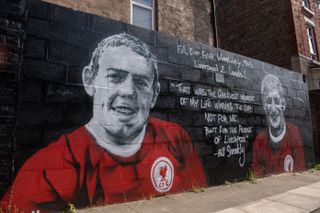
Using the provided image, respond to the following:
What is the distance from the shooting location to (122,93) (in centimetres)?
582

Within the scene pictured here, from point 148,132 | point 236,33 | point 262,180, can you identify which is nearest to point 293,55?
point 236,33

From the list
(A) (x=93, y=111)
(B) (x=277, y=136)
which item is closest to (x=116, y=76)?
(A) (x=93, y=111)

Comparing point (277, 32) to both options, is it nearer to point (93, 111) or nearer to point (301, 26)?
point (301, 26)

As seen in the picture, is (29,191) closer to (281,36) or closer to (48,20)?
(48,20)

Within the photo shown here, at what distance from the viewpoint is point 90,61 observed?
5.50 metres

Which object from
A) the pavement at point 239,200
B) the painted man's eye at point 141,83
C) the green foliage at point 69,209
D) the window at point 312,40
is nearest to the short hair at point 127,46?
the painted man's eye at point 141,83

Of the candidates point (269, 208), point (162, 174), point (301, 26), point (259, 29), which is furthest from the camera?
point (259, 29)

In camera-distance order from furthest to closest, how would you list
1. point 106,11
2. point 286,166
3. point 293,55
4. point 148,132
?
point 293,55
point 286,166
point 106,11
point 148,132

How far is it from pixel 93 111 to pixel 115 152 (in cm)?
84

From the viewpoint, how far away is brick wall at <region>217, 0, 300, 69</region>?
16.7m

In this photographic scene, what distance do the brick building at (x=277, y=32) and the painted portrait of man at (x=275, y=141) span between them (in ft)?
22.7

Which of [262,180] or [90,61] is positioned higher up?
[90,61]

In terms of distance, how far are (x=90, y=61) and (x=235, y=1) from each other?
54.5ft

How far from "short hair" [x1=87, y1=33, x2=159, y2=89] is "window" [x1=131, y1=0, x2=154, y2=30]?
2.59 m
